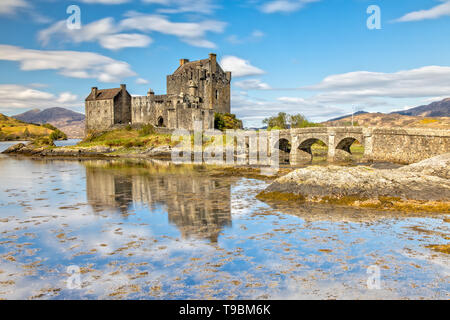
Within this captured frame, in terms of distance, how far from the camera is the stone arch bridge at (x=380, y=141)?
91.9 feet

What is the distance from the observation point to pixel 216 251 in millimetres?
8953

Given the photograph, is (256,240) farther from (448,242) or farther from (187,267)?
(448,242)

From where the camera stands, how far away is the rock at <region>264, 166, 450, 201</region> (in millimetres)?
14062

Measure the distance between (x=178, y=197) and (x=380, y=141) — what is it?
78.4 feet

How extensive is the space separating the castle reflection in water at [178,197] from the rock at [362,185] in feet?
11.1

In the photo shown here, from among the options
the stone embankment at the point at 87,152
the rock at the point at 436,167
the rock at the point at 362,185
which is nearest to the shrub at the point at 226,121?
the stone embankment at the point at 87,152

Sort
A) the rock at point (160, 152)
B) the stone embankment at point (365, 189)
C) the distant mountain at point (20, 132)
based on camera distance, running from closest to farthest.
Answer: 1. the stone embankment at point (365, 189)
2. the rock at point (160, 152)
3. the distant mountain at point (20, 132)

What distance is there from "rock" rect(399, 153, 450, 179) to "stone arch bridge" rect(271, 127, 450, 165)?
10.1m

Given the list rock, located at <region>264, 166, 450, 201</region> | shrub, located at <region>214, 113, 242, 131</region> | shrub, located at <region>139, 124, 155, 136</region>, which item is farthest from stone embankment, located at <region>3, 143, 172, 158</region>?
rock, located at <region>264, 166, 450, 201</region>

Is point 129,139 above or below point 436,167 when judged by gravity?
above

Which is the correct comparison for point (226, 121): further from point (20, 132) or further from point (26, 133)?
point (20, 132)

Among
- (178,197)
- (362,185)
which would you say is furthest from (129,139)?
(362,185)

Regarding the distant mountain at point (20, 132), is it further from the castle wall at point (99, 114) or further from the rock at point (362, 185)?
the rock at point (362, 185)
